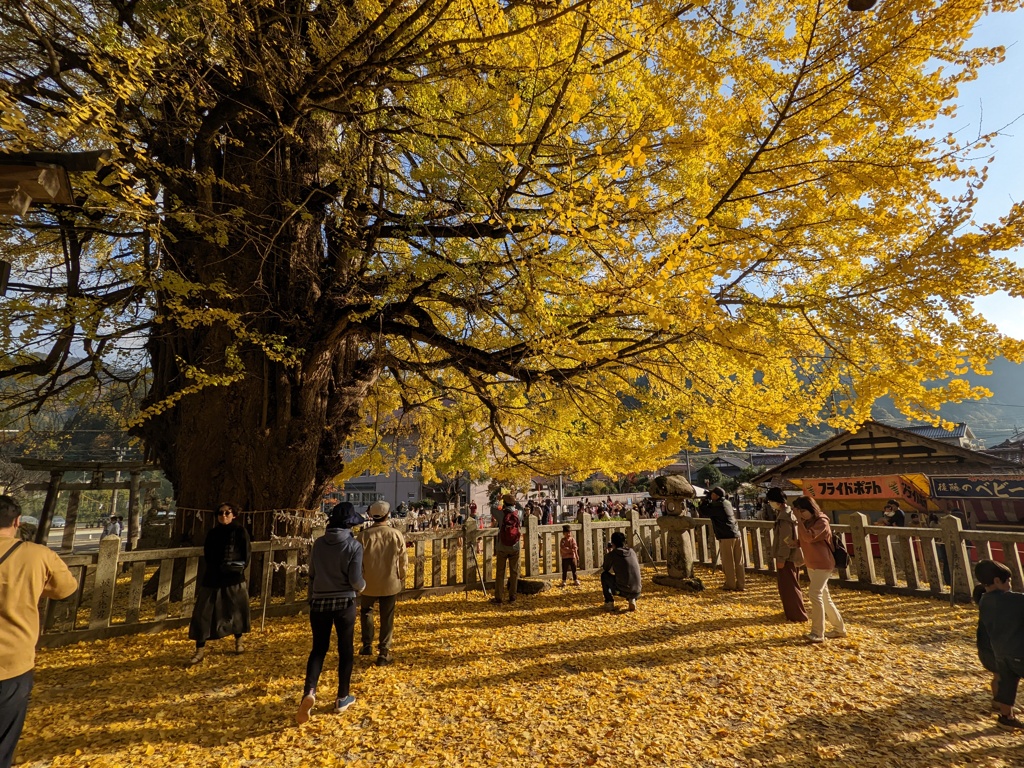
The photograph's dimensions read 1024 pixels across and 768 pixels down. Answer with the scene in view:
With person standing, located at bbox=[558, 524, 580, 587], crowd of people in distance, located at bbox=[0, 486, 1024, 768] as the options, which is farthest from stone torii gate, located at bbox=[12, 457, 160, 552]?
person standing, located at bbox=[558, 524, 580, 587]

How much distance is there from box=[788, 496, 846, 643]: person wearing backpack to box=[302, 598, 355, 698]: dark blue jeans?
16.7 ft

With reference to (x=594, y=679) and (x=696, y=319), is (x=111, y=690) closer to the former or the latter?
(x=594, y=679)

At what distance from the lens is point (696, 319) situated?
3.80 m

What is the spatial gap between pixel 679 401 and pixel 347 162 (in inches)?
250

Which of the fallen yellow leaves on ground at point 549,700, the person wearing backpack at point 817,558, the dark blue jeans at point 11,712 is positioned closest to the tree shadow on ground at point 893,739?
the fallen yellow leaves on ground at point 549,700

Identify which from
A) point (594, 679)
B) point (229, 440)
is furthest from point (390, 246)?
point (594, 679)

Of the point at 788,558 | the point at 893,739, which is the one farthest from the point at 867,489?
the point at 893,739

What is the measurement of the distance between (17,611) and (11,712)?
52 cm

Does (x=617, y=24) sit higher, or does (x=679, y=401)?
(x=617, y=24)

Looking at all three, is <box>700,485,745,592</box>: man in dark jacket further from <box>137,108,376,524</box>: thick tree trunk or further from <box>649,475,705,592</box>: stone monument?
<box>137,108,376,524</box>: thick tree trunk

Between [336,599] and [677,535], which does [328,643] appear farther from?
[677,535]

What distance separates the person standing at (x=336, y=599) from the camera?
11.5 ft

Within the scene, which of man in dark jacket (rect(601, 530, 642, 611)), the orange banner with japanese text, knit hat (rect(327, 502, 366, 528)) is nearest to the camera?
knit hat (rect(327, 502, 366, 528))

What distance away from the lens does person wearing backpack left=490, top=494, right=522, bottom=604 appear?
6.92 m
